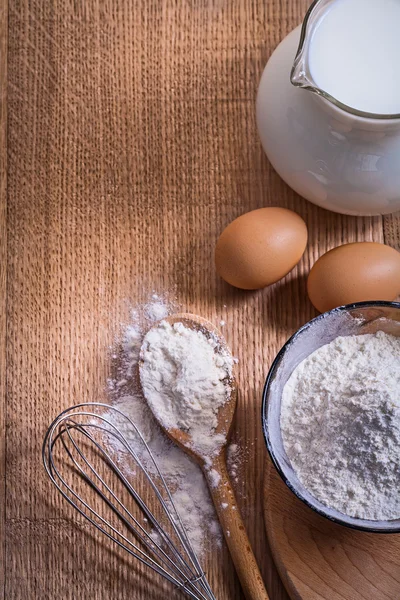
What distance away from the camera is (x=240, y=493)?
82 cm

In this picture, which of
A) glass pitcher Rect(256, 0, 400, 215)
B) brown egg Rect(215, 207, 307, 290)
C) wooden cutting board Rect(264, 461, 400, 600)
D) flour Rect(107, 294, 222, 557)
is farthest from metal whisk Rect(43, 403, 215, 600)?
glass pitcher Rect(256, 0, 400, 215)

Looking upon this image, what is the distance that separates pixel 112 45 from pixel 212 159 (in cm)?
22

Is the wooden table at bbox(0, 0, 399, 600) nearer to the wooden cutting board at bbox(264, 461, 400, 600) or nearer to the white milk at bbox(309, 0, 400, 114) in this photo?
the wooden cutting board at bbox(264, 461, 400, 600)

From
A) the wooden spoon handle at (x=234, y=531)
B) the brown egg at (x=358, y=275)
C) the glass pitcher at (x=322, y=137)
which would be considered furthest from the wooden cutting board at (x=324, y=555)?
the glass pitcher at (x=322, y=137)

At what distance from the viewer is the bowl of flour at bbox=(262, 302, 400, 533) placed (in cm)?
68

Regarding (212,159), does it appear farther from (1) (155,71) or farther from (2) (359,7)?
(2) (359,7)

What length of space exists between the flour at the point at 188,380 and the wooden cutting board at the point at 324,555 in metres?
0.11

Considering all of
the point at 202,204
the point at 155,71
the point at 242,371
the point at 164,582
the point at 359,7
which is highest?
the point at 359,7

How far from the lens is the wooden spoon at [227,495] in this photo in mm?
786

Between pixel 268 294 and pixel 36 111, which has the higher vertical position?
pixel 36 111

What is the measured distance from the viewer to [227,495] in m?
0.80

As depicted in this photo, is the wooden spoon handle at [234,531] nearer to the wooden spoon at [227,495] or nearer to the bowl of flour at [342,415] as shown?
the wooden spoon at [227,495]

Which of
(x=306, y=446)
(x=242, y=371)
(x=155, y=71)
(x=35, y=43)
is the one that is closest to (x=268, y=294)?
(x=242, y=371)

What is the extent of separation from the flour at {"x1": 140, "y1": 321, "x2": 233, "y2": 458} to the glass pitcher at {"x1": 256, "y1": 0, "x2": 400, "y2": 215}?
0.77 feet
